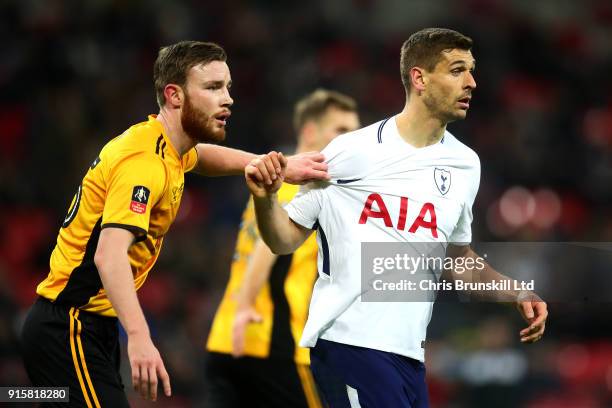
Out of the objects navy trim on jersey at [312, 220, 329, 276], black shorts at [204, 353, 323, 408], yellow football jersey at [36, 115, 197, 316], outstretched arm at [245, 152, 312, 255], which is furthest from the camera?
black shorts at [204, 353, 323, 408]

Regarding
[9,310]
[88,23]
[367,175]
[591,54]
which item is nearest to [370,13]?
[591,54]

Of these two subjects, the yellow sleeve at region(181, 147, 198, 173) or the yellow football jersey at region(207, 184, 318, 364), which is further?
the yellow football jersey at region(207, 184, 318, 364)

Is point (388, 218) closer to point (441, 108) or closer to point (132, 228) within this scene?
point (441, 108)

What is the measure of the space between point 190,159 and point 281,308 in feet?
5.38

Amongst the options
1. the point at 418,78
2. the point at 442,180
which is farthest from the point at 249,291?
the point at 418,78

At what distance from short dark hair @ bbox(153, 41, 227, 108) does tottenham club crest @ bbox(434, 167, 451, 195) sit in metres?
1.02

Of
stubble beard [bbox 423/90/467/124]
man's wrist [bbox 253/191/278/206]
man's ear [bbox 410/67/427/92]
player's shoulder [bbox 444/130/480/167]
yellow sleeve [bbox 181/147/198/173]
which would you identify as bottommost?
man's wrist [bbox 253/191/278/206]

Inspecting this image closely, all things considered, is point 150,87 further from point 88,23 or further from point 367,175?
point 367,175

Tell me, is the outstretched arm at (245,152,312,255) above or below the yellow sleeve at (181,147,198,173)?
below

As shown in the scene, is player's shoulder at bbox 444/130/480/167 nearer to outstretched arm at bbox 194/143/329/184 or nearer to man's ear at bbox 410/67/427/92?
man's ear at bbox 410/67/427/92

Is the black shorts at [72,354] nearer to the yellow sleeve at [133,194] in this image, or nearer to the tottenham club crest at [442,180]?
the yellow sleeve at [133,194]

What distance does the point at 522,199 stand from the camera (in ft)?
36.9

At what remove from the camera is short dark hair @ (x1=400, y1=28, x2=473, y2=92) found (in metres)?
4.47

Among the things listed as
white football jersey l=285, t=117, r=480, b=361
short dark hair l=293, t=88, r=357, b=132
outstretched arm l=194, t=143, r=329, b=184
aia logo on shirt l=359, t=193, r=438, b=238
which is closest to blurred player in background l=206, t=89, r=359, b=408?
short dark hair l=293, t=88, r=357, b=132
